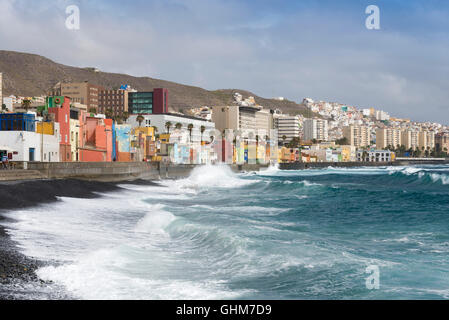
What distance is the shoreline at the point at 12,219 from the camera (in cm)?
1012

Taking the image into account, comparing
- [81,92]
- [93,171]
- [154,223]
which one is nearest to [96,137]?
[93,171]

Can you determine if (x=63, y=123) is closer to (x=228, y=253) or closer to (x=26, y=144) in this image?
(x=26, y=144)

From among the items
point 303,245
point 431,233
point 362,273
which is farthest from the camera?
point 431,233

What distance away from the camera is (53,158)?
5312 centimetres

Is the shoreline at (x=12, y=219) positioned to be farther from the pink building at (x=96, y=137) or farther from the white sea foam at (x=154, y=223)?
the pink building at (x=96, y=137)

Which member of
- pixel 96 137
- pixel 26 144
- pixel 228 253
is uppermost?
pixel 96 137

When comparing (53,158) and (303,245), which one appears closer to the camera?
(303,245)

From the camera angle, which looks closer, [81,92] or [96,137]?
[96,137]

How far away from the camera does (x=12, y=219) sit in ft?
60.2

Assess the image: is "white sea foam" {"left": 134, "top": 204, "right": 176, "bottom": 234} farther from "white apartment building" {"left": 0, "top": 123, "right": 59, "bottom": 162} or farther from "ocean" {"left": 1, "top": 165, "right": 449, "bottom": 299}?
"white apartment building" {"left": 0, "top": 123, "right": 59, "bottom": 162}
